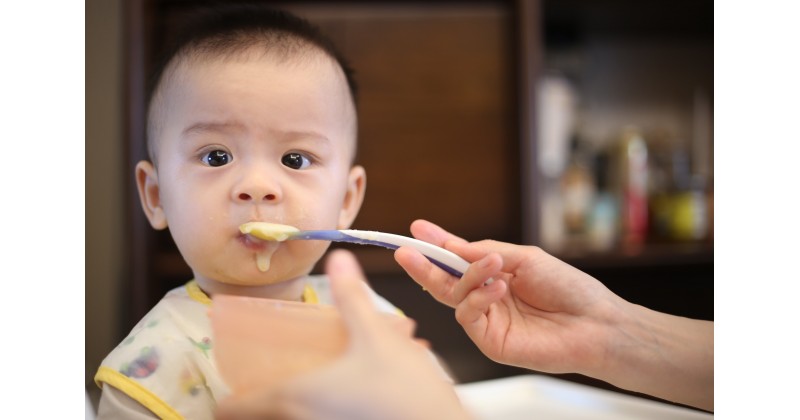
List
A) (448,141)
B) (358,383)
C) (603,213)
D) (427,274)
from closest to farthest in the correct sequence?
(358,383) < (427,274) < (448,141) < (603,213)

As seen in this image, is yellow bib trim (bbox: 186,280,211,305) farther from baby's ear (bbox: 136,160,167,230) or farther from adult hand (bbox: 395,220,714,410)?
adult hand (bbox: 395,220,714,410)

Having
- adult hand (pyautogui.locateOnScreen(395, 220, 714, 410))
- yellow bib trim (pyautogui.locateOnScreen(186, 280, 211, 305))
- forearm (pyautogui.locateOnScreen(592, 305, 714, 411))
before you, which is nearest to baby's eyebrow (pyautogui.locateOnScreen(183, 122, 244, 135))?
yellow bib trim (pyautogui.locateOnScreen(186, 280, 211, 305))

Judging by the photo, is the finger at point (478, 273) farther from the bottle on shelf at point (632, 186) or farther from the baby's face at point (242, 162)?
the bottle on shelf at point (632, 186)

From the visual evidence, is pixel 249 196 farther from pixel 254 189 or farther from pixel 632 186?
pixel 632 186

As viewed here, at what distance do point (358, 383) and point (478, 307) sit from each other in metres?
0.15

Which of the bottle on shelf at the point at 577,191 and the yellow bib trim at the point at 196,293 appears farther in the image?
the bottle on shelf at the point at 577,191

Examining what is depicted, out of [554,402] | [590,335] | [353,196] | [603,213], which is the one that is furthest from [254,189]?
[603,213]

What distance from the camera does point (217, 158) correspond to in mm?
415

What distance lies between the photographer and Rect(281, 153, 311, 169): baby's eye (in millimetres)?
423

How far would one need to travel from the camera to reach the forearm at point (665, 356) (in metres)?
0.54

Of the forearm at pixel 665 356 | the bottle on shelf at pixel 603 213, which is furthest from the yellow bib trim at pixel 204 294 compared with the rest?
the bottle on shelf at pixel 603 213

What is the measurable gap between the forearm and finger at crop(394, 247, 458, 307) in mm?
165
